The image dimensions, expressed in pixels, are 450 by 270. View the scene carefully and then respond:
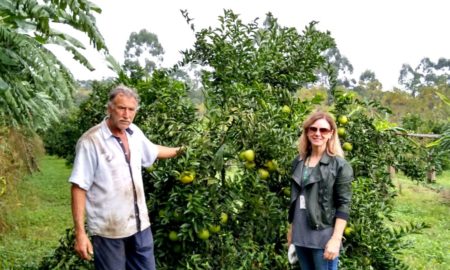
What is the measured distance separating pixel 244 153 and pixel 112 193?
0.81m

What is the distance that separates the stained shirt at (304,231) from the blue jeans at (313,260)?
53 millimetres

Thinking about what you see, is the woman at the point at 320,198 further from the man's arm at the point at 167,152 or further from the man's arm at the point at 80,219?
the man's arm at the point at 80,219

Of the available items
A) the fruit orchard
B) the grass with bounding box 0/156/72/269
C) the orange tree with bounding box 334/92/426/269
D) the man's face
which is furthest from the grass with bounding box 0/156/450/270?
the man's face

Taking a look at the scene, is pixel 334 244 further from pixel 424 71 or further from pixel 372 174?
pixel 424 71

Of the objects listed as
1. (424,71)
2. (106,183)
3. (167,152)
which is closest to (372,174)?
(167,152)

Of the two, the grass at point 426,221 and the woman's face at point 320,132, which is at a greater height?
the woman's face at point 320,132

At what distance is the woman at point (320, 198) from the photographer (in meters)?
2.79

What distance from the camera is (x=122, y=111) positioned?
2.84 m

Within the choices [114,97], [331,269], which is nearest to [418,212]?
[331,269]

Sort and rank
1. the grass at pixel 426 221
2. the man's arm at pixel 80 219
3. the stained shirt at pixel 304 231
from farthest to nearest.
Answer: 1. the grass at pixel 426 221
2. the stained shirt at pixel 304 231
3. the man's arm at pixel 80 219

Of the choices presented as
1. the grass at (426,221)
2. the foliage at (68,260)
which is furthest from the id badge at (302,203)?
the foliage at (68,260)

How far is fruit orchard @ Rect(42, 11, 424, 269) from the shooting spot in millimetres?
3086

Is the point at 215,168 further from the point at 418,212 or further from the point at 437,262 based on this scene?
the point at 418,212

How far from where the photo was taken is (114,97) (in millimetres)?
2859
